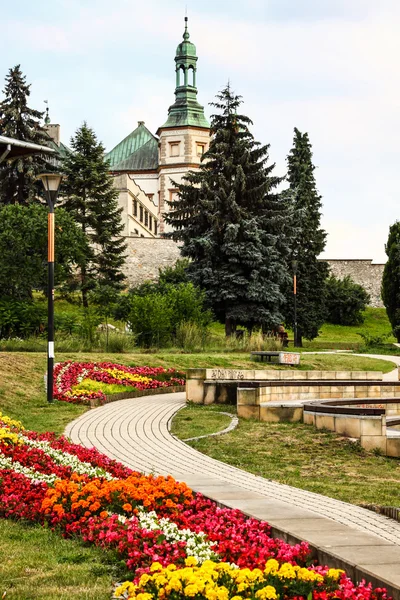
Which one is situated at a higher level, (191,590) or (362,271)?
(362,271)

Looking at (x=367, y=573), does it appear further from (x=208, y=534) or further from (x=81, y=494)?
(x=81, y=494)

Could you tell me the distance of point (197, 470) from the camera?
8.55 m

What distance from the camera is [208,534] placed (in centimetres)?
532

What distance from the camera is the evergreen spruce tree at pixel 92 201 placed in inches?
1829

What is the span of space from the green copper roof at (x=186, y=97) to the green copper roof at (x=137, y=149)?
19.3 ft

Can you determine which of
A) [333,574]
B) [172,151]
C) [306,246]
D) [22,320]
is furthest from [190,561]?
[172,151]

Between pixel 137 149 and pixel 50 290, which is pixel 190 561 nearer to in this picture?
pixel 50 290

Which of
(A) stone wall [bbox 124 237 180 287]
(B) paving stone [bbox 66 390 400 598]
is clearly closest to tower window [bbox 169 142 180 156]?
(A) stone wall [bbox 124 237 180 287]

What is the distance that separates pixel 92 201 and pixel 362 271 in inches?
1208

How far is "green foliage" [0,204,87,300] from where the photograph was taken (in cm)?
3203

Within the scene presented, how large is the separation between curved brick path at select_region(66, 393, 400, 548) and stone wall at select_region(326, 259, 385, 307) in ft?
183

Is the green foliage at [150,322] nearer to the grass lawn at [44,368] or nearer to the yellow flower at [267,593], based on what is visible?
the grass lawn at [44,368]

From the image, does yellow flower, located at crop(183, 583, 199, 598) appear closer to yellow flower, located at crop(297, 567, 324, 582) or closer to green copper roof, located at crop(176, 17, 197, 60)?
yellow flower, located at crop(297, 567, 324, 582)

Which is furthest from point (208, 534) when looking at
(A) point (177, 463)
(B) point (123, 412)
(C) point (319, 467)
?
(B) point (123, 412)
